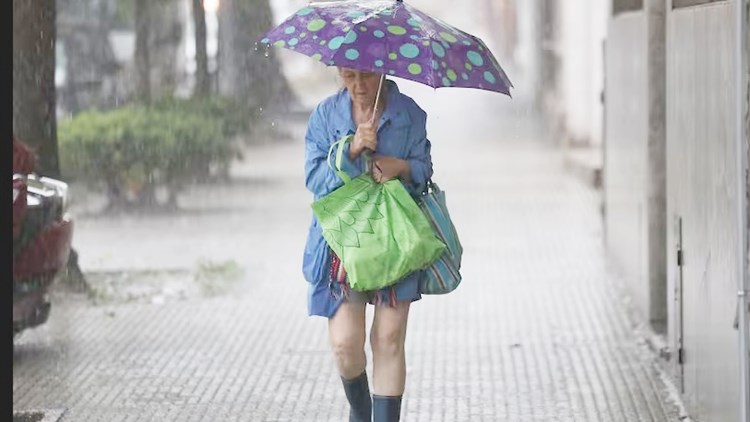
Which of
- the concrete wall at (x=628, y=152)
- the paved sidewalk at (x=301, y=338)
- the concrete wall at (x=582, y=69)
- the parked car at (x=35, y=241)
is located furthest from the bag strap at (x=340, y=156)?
the concrete wall at (x=582, y=69)

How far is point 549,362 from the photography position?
940cm

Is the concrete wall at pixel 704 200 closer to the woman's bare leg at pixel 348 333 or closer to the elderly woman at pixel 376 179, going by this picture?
the elderly woman at pixel 376 179

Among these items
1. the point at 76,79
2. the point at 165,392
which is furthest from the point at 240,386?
the point at 76,79

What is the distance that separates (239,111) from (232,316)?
→ 9.16 meters

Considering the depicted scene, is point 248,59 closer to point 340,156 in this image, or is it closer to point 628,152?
point 628,152

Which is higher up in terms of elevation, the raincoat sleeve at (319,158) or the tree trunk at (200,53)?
the tree trunk at (200,53)

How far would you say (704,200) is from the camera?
717cm

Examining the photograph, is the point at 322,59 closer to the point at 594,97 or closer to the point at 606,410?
the point at 606,410

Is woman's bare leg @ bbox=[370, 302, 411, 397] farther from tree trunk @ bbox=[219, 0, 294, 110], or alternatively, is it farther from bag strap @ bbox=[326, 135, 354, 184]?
tree trunk @ bbox=[219, 0, 294, 110]

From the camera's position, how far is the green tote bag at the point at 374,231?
594 centimetres

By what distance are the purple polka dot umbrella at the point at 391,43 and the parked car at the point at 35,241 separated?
11.3 feet

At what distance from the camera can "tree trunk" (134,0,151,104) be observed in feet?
69.6

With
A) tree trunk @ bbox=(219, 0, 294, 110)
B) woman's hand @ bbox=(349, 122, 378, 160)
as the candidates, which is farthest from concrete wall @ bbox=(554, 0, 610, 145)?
woman's hand @ bbox=(349, 122, 378, 160)

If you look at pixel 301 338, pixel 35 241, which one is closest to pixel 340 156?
pixel 35 241
